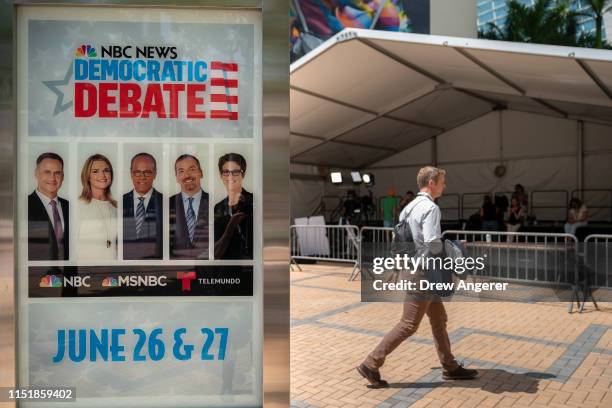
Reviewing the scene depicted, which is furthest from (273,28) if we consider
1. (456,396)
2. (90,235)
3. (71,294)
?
(456,396)

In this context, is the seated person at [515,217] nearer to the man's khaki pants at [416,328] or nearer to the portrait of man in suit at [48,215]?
the man's khaki pants at [416,328]

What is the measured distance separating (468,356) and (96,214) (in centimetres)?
393

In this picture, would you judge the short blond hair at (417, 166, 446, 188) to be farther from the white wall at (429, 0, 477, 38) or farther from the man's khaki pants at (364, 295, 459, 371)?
the white wall at (429, 0, 477, 38)

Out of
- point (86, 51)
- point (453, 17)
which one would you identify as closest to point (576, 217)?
point (86, 51)

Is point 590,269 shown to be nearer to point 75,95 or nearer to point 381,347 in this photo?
point 381,347

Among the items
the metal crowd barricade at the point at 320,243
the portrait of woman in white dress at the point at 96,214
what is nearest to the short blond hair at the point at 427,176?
the portrait of woman in white dress at the point at 96,214

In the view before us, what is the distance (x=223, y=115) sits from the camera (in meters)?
2.43

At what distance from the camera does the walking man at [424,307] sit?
13.1 feet

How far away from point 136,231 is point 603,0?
2681 cm

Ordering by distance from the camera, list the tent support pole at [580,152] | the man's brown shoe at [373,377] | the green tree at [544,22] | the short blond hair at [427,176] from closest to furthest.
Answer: the man's brown shoe at [373,377] → the short blond hair at [427,176] → the tent support pole at [580,152] → the green tree at [544,22]

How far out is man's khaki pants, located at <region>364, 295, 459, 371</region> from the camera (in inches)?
159

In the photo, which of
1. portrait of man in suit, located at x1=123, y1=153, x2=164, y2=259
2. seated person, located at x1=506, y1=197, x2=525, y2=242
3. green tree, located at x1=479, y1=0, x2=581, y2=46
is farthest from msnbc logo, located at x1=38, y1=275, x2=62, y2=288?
green tree, located at x1=479, y1=0, x2=581, y2=46

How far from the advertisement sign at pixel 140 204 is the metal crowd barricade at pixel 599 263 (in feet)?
21.9

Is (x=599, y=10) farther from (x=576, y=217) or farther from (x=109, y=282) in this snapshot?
(x=109, y=282)
